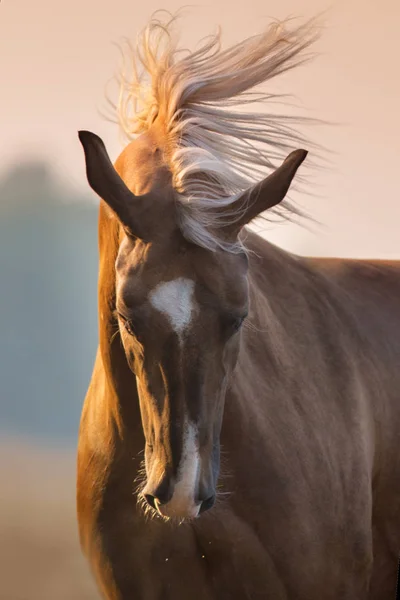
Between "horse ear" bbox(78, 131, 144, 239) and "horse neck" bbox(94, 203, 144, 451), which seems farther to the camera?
"horse neck" bbox(94, 203, 144, 451)

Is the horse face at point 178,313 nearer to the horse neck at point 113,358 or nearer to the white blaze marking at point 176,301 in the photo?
the white blaze marking at point 176,301

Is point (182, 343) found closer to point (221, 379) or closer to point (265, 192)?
point (221, 379)

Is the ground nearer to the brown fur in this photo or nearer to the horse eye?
the brown fur

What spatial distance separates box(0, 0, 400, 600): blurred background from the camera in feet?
6.28

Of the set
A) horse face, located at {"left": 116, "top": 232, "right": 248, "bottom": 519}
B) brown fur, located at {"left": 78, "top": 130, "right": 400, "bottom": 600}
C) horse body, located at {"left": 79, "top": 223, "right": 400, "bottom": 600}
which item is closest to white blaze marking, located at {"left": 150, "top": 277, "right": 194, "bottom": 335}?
horse face, located at {"left": 116, "top": 232, "right": 248, "bottom": 519}

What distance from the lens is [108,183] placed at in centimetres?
98

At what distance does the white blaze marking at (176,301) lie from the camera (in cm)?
95

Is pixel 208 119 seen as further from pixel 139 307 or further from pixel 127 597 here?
pixel 127 597

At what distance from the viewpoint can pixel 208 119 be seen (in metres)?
1.14

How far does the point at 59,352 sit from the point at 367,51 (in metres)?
1.02

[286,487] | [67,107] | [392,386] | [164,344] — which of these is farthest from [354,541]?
[67,107]

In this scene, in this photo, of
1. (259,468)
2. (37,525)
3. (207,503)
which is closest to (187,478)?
(207,503)

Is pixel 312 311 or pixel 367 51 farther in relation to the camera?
pixel 367 51

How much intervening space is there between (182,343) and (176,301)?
49 millimetres
